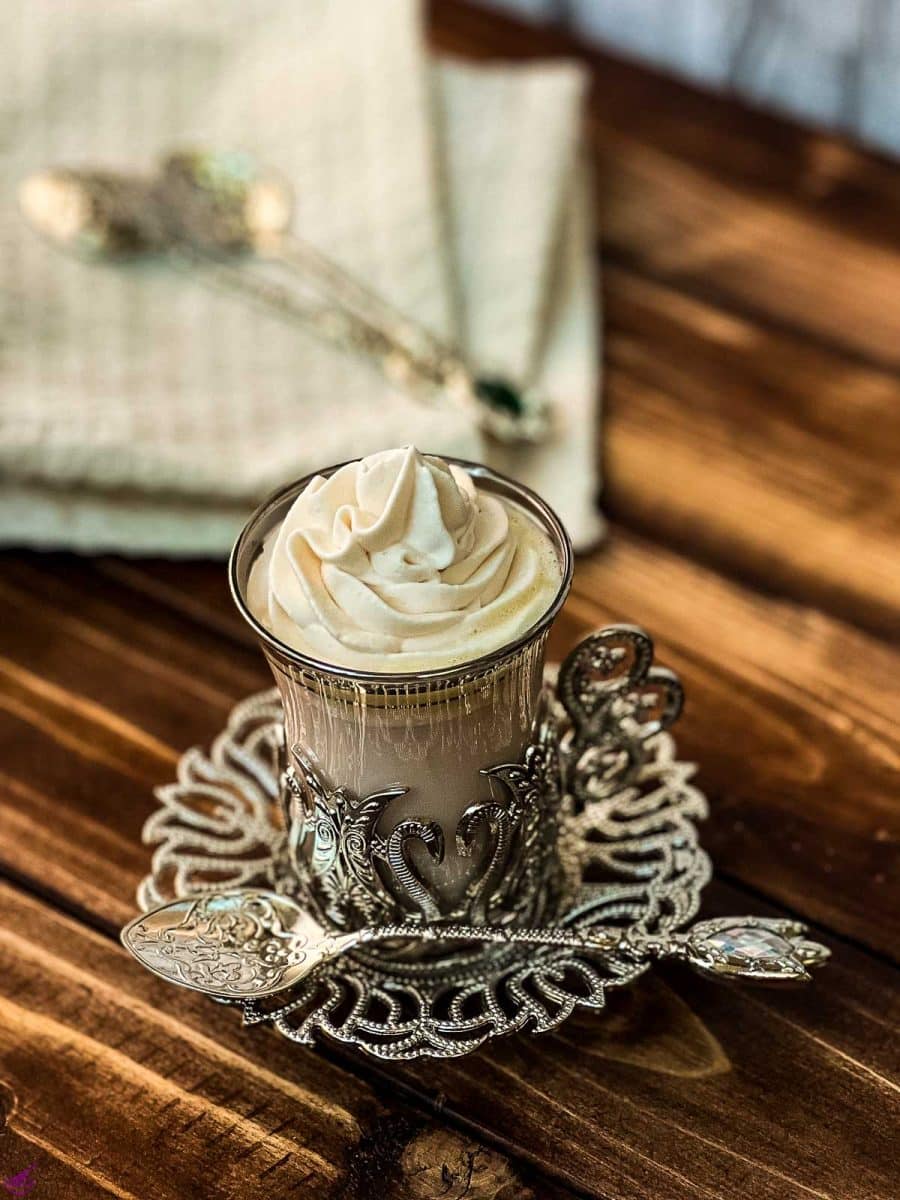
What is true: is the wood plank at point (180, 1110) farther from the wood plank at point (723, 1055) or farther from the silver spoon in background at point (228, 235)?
the silver spoon in background at point (228, 235)

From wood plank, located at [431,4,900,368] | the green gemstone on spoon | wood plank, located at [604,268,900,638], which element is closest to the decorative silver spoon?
wood plank, located at [604,268,900,638]

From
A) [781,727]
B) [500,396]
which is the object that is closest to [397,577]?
[781,727]

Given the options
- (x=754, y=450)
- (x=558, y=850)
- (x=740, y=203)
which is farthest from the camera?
(x=740, y=203)

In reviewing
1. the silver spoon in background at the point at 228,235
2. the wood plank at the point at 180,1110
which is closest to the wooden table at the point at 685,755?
the wood plank at the point at 180,1110

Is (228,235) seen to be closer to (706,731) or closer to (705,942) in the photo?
(706,731)

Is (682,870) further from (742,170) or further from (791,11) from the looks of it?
(791,11)

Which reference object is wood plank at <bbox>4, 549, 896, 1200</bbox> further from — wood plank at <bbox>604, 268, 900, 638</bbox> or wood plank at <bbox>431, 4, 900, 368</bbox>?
wood plank at <bbox>431, 4, 900, 368</bbox>
